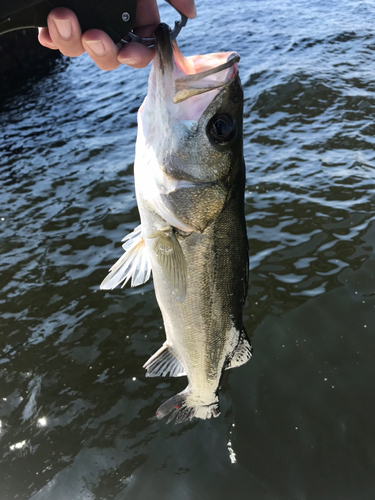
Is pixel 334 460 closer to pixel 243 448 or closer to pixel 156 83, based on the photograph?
pixel 243 448

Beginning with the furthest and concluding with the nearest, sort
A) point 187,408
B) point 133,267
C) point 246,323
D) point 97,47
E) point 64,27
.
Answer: point 246,323 < point 187,408 < point 133,267 < point 97,47 < point 64,27

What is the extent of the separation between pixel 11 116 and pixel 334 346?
1264 centimetres

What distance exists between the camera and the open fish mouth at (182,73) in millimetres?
1707

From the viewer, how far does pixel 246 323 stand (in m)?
4.91

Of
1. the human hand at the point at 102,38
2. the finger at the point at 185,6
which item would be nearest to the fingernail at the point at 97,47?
the human hand at the point at 102,38

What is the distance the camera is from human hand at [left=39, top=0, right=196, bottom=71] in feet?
5.65

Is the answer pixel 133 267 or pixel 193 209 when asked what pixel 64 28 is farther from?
pixel 133 267

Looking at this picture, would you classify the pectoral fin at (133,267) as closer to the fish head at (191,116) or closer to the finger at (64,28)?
the fish head at (191,116)

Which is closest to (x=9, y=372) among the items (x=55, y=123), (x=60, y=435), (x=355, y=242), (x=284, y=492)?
(x=60, y=435)

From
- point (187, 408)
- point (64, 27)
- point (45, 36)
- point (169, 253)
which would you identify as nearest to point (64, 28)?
point (64, 27)

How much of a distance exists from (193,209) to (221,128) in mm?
438

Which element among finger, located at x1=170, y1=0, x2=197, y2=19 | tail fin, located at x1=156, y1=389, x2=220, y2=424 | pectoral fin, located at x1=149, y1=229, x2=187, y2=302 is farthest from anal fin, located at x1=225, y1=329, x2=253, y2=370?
finger, located at x1=170, y1=0, x2=197, y2=19

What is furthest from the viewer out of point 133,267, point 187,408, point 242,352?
point 187,408

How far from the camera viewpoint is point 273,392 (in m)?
4.21
